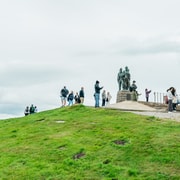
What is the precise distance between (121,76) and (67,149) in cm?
2987

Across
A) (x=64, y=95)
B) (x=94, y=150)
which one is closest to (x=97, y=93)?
(x=64, y=95)

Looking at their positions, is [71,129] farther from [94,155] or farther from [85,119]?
[94,155]

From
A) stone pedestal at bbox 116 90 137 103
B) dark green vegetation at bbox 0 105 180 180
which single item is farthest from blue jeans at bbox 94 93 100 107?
stone pedestal at bbox 116 90 137 103

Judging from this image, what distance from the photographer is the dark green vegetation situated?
17.6 meters

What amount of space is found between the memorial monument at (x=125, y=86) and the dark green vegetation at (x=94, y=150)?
2121 centimetres

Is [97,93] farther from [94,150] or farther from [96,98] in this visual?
[94,150]

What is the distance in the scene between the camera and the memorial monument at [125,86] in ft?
163

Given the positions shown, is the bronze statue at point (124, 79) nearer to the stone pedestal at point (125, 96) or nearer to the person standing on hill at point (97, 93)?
the stone pedestal at point (125, 96)

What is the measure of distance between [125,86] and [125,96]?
1148mm

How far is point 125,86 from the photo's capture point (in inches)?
1978

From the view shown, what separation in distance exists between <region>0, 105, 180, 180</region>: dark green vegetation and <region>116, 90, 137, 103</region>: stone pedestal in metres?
20.9

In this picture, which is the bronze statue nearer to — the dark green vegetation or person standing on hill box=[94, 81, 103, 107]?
person standing on hill box=[94, 81, 103, 107]

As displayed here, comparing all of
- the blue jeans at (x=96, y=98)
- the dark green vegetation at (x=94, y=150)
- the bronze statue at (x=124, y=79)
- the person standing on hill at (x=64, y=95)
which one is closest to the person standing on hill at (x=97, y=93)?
the blue jeans at (x=96, y=98)

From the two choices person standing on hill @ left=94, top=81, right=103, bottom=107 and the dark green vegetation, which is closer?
the dark green vegetation
